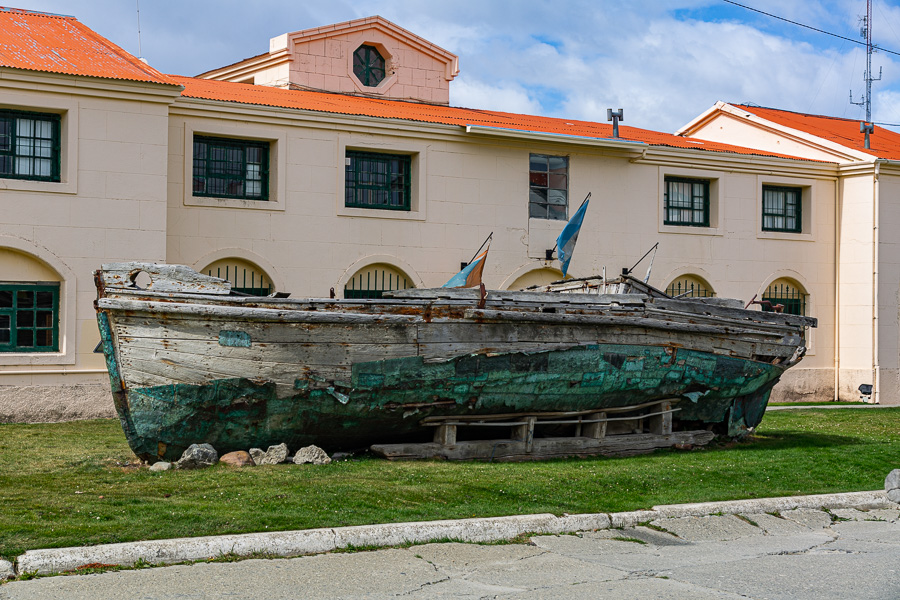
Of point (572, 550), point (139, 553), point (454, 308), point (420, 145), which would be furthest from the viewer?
point (420, 145)

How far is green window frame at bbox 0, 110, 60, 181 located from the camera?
1588 centimetres

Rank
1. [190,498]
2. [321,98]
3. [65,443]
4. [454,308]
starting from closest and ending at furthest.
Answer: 1. [190,498]
2. [454,308]
3. [65,443]
4. [321,98]

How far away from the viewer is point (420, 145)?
19359 mm

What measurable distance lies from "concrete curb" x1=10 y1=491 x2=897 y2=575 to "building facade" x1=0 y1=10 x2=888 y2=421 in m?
9.79

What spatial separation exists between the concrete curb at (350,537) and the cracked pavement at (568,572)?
14 cm

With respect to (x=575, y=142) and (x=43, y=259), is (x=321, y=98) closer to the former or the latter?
(x=575, y=142)

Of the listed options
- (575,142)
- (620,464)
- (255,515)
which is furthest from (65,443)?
(575,142)

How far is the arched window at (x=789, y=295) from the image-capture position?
77.2 ft

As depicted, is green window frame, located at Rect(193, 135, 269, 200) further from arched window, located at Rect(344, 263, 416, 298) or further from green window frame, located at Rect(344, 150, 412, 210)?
arched window, located at Rect(344, 263, 416, 298)

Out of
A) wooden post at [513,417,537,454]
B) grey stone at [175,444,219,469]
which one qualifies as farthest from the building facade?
wooden post at [513,417,537,454]

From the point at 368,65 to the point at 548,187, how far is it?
267 inches

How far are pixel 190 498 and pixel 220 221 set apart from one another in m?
9.91

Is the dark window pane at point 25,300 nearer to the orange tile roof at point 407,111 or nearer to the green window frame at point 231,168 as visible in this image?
the green window frame at point 231,168

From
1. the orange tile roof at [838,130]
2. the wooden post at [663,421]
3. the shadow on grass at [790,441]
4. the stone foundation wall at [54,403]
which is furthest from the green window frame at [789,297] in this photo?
the stone foundation wall at [54,403]
